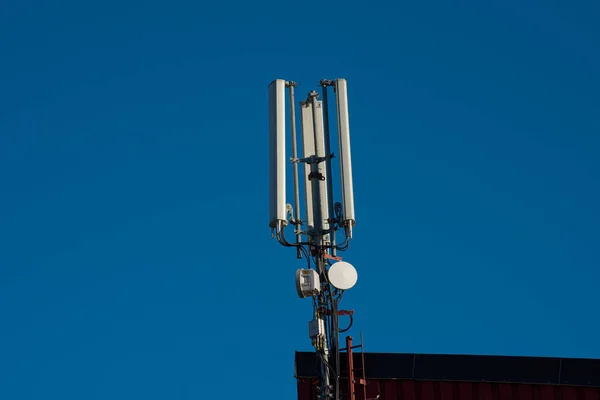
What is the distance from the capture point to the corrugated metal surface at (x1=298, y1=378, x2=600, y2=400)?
2045cm

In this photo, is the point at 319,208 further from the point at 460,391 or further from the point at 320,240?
the point at 460,391

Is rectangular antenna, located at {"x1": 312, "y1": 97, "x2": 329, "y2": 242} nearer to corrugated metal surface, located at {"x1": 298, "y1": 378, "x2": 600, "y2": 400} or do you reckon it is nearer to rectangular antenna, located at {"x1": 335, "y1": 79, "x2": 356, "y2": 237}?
rectangular antenna, located at {"x1": 335, "y1": 79, "x2": 356, "y2": 237}

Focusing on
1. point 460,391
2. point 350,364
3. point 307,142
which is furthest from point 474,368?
point 307,142

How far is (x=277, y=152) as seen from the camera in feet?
64.2

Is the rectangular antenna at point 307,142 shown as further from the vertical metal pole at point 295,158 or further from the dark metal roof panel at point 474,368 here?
the dark metal roof panel at point 474,368

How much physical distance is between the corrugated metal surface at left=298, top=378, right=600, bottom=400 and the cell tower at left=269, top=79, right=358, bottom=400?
2.13 meters

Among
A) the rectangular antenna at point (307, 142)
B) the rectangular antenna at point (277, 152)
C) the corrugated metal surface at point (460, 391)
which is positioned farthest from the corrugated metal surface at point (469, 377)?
the rectangular antenna at point (277, 152)

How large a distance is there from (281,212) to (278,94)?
8.77ft

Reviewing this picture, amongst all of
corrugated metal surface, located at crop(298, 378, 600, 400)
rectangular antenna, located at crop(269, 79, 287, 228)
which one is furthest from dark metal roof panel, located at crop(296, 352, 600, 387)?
rectangular antenna, located at crop(269, 79, 287, 228)

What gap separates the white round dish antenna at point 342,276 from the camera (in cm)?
1903

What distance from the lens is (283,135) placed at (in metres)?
19.8

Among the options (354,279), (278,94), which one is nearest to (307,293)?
(354,279)

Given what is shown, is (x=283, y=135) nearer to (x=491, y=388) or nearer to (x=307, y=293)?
(x=307, y=293)

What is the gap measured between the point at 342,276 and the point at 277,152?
292cm
